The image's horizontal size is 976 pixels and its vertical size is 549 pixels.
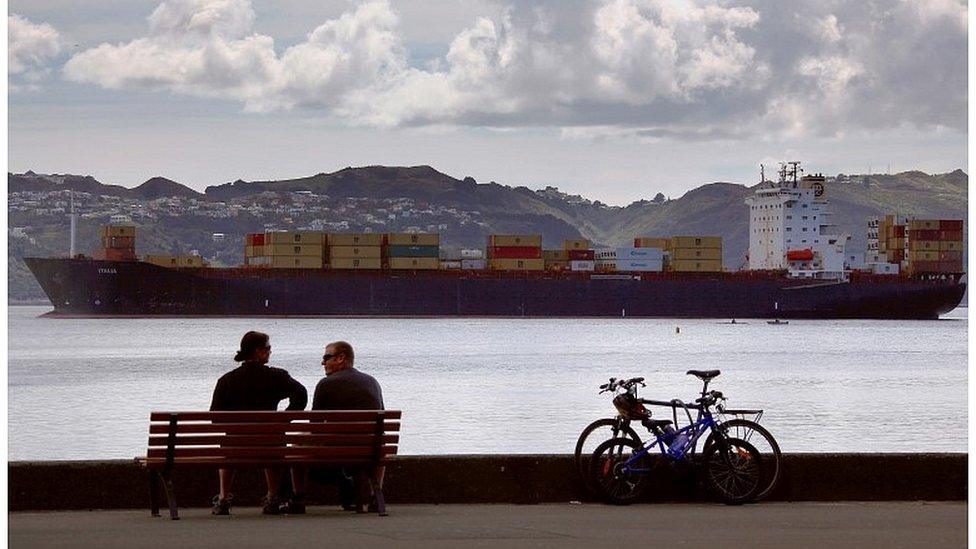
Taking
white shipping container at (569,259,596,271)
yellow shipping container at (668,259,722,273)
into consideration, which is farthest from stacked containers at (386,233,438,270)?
yellow shipping container at (668,259,722,273)

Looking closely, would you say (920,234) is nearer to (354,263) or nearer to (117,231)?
(354,263)

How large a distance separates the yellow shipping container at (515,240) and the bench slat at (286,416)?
87601 mm

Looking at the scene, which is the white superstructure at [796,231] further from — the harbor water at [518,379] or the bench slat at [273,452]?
the bench slat at [273,452]

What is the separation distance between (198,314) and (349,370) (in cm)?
8892

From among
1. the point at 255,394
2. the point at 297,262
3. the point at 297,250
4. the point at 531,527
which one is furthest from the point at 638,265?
the point at 531,527

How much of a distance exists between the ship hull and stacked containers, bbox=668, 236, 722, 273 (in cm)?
600

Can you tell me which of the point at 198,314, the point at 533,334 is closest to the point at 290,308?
the point at 198,314

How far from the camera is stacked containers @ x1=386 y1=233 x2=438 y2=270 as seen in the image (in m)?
93.1

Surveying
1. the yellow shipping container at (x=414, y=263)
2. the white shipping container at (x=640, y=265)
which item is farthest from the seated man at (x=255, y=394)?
the yellow shipping container at (x=414, y=263)

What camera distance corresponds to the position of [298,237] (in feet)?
317

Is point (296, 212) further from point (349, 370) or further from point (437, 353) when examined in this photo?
point (349, 370)

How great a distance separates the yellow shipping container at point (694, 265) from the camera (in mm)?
98938

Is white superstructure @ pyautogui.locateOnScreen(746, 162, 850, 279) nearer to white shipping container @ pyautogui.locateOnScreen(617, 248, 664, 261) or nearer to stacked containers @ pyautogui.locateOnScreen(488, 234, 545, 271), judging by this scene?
white shipping container @ pyautogui.locateOnScreen(617, 248, 664, 261)

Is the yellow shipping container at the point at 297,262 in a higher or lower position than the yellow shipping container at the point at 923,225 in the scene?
lower
